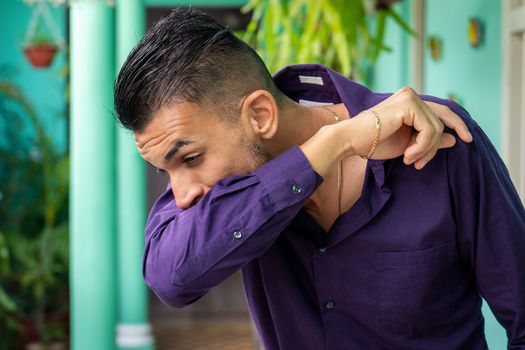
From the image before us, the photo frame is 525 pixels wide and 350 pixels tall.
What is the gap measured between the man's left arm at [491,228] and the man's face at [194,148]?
1.18 ft

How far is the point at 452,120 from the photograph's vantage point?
1635 mm

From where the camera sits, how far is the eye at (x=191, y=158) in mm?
1559

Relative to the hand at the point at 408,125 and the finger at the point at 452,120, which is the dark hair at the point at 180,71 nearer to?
the hand at the point at 408,125

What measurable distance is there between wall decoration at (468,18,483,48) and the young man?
2.22 metres

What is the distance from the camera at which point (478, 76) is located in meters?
3.94

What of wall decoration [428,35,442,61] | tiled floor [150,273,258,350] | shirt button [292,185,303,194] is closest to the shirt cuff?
shirt button [292,185,303,194]

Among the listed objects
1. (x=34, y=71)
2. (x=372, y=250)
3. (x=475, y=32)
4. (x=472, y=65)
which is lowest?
(x=372, y=250)

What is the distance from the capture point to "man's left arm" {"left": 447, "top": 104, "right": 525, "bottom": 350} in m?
1.62

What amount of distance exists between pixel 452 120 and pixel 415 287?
0.97 feet

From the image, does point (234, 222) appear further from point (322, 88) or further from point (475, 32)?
point (475, 32)

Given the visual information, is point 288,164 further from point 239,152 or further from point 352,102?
point 352,102

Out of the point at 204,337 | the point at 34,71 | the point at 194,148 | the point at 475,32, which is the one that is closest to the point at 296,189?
the point at 194,148

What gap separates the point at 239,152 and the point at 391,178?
11.5 inches

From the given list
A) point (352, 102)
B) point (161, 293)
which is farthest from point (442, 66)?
point (161, 293)
